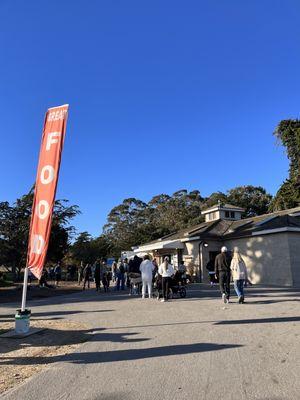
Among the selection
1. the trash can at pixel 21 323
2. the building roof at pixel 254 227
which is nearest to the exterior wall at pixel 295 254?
the building roof at pixel 254 227

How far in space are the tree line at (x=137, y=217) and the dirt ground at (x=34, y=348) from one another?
2549 centimetres

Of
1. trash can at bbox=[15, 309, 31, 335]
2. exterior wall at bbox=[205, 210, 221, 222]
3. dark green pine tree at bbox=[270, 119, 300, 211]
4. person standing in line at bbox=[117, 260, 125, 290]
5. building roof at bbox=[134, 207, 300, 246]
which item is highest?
dark green pine tree at bbox=[270, 119, 300, 211]

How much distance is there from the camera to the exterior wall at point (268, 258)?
77.2 feet

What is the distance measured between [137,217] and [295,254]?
49.8 m

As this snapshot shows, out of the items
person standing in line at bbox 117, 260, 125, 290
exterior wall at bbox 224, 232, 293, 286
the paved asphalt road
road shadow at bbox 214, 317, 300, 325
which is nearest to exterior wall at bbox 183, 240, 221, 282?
exterior wall at bbox 224, 232, 293, 286

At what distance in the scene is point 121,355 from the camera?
6.92m

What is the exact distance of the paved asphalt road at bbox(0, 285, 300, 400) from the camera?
5.03 meters

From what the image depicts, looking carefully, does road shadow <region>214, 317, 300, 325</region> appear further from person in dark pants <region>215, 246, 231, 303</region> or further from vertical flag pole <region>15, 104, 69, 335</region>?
vertical flag pole <region>15, 104, 69, 335</region>

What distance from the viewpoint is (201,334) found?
27.6ft

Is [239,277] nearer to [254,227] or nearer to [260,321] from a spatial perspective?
[260,321]

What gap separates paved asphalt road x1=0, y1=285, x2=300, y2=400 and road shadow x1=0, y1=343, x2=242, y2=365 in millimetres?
16

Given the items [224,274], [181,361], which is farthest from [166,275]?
[181,361]

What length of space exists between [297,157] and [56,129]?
26.7 meters

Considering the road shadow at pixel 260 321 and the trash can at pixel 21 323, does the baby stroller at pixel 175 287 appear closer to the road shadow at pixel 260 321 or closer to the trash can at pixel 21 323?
the road shadow at pixel 260 321
